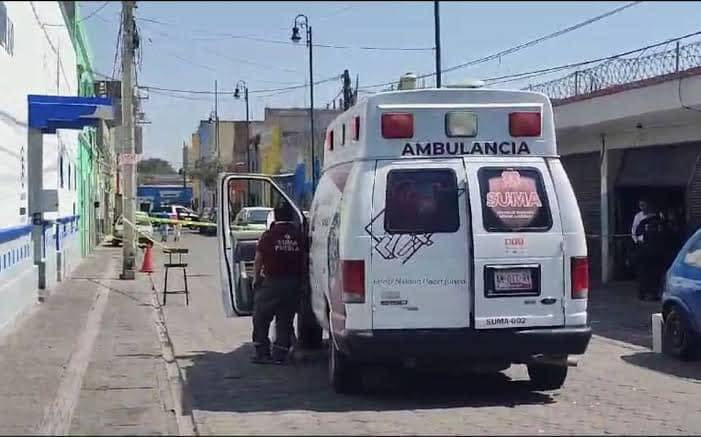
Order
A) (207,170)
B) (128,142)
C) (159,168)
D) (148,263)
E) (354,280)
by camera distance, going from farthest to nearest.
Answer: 1. (159,168)
2. (207,170)
3. (148,263)
4. (128,142)
5. (354,280)

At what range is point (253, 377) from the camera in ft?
35.5

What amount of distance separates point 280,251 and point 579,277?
11.9 ft

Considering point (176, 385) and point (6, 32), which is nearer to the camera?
point (176, 385)

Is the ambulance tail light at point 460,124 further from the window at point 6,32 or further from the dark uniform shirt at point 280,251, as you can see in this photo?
the window at point 6,32

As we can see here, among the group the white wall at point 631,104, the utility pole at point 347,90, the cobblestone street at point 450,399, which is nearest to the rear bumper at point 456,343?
the cobblestone street at point 450,399

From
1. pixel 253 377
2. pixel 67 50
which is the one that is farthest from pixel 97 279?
pixel 253 377

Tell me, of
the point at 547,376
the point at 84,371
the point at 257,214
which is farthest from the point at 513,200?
the point at 257,214

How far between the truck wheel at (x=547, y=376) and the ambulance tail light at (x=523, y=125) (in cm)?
217

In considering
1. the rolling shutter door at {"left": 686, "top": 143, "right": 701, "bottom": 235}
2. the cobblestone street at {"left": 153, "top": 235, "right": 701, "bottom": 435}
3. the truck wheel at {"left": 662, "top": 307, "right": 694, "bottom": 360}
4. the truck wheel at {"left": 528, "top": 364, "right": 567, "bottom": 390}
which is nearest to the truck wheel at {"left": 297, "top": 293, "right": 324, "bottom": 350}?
the cobblestone street at {"left": 153, "top": 235, "right": 701, "bottom": 435}

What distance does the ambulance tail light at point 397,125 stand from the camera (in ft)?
29.9

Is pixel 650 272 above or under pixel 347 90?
under

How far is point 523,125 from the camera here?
366 inches

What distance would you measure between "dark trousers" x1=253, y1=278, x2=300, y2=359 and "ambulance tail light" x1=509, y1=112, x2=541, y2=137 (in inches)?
133

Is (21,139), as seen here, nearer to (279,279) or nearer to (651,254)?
(279,279)
